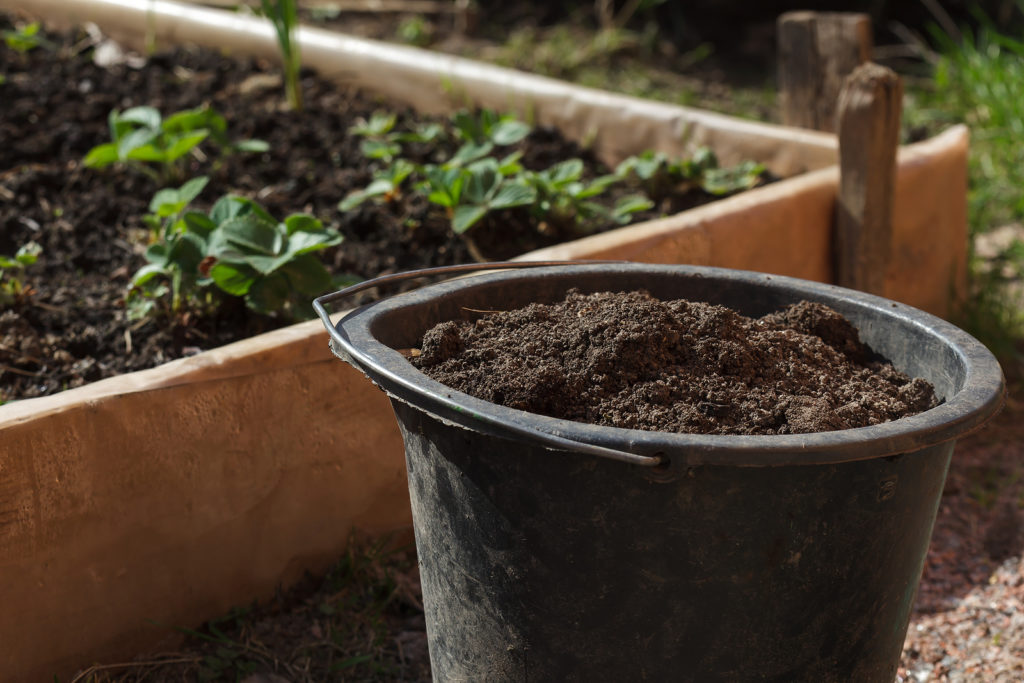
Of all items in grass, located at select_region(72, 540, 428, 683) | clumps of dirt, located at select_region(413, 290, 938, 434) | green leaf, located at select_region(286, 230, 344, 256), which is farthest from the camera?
green leaf, located at select_region(286, 230, 344, 256)

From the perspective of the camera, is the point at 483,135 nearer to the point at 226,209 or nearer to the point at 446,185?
the point at 446,185

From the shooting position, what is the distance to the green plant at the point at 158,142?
2475 mm

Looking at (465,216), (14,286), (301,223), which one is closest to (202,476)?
(301,223)

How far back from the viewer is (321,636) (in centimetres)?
176

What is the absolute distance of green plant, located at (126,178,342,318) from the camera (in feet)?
6.34

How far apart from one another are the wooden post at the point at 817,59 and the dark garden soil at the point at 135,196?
647 mm

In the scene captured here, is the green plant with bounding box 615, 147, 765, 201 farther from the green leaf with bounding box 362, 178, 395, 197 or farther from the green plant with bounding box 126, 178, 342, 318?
the green plant with bounding box 126, 178, 342, 318

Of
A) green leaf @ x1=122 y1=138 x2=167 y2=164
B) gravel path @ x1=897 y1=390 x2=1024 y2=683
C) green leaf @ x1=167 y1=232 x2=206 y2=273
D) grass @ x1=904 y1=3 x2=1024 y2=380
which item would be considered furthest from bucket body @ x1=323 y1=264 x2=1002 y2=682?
grass @ x1=904 y1=3 x2=1024 y2=380

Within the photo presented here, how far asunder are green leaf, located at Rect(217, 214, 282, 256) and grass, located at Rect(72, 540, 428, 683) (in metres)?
0.61

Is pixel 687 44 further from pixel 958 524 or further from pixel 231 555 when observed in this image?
pixel 231 555

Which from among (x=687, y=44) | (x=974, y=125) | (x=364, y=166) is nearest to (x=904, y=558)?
(x=364, y=166)

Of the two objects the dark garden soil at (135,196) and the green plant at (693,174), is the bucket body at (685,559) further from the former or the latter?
the green plant at (693,174)

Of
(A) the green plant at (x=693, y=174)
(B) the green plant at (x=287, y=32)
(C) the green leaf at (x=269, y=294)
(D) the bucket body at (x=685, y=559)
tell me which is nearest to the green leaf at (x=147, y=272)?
(C) the green leaf at (x=269, y=294)

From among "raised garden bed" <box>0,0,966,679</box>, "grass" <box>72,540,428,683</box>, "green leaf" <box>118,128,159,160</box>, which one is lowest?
"grass" <box>72,540,428,683</box>
